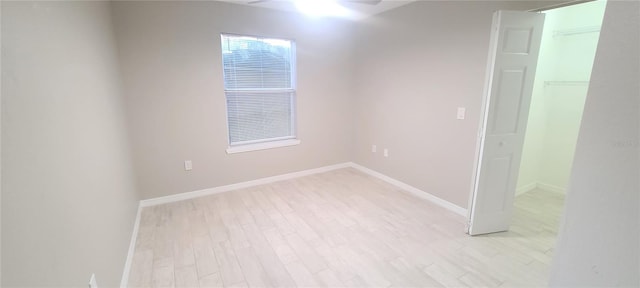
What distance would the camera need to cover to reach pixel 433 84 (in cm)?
312

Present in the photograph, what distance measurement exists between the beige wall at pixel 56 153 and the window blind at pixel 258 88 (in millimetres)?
1605

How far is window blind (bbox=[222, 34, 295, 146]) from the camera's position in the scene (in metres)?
3.44

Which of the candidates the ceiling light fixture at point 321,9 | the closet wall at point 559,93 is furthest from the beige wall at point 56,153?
the closet wall at point 559,93

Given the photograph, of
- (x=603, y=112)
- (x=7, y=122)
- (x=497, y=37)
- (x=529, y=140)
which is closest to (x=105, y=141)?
(x=7, y=122)

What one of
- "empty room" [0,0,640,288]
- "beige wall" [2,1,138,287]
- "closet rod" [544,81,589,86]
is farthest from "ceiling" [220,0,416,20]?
"closet rod" [544,81,589,86]

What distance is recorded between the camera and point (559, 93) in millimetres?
3377

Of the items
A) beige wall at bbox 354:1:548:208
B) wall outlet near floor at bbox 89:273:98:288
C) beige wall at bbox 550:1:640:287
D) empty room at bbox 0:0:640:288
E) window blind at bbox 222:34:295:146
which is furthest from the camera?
window blind at bbox 222:34:295:146

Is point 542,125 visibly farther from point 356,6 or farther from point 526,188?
point 356,6

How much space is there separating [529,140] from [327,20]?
3105 millimetres

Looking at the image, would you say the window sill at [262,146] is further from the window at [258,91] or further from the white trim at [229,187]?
the white trim at [229,187]

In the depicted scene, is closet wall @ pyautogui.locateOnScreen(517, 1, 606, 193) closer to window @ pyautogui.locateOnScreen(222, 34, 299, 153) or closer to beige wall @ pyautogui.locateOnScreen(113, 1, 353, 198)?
beige wall @ pyautogui.locateOnScreen(113, 1, 353, 198)

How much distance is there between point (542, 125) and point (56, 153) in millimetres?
4637

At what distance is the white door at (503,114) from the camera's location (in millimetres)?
2184

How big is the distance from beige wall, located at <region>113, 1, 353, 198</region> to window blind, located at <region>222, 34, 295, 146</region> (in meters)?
0.14
